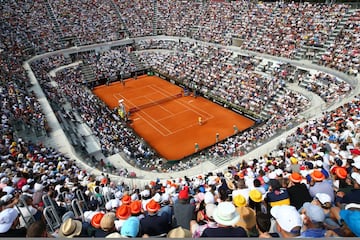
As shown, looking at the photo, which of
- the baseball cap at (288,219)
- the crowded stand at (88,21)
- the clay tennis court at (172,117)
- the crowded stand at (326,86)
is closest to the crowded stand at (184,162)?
the baseball cap at (288,219)

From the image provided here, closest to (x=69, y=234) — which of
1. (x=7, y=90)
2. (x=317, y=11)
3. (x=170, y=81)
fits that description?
(x=7, y=90)

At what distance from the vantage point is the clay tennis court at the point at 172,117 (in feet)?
85.4

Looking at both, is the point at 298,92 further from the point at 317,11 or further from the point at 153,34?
the point at 153,34

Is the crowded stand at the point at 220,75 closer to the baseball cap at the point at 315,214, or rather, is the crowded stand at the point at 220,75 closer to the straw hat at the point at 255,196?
the straw hat at the point at 255,196

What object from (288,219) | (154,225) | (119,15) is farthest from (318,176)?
(119,15)

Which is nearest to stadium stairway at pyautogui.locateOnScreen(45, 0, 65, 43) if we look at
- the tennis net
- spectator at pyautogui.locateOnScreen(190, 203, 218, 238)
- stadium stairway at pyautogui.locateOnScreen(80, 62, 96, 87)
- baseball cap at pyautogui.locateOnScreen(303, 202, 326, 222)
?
stadium stairway at pyautogui.locateOnScreen(80, 62, 96, 87)

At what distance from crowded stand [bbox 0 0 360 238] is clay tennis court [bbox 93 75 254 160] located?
6.91 feet

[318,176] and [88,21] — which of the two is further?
[88,21]

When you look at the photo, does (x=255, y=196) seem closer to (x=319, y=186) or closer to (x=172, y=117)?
(x=319, y=186)

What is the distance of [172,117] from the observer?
31344 millimetres

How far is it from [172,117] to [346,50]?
838 inches

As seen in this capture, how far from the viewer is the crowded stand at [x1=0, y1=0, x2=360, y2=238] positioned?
515 cm

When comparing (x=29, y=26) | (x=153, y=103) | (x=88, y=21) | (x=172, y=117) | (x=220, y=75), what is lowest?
(x=172, y=117)

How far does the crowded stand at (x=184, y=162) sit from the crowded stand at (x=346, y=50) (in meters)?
0.21
